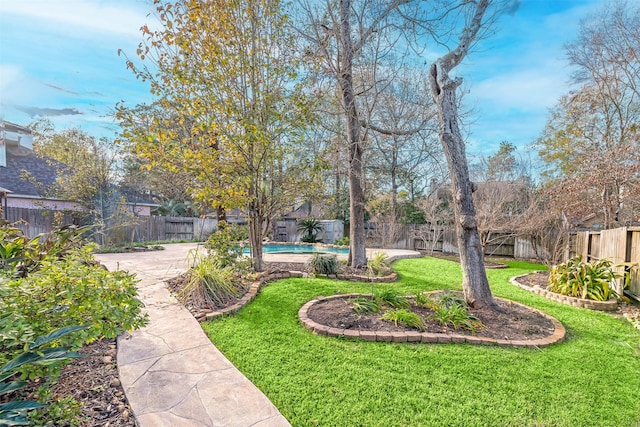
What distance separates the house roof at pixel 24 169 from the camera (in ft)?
45.8

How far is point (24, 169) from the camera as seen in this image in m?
14.2

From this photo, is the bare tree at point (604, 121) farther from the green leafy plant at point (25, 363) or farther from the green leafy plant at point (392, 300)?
the green leafy plant at point (25, 363)

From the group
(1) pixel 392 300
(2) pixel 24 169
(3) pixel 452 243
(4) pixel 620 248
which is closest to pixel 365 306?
(1) pixel 392 300

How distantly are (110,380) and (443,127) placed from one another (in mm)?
4823

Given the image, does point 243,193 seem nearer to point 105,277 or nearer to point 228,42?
point 228,42

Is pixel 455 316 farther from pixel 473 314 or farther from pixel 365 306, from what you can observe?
pixel 365 306

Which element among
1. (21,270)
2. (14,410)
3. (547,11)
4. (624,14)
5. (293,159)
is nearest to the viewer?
(14,410)

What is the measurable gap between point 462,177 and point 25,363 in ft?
15.5

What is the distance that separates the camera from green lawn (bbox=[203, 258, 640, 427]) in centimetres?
218

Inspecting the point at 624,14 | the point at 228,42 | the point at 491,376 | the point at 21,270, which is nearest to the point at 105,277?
the point at 21,270

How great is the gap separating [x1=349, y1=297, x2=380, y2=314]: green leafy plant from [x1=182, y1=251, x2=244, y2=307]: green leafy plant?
182 cm

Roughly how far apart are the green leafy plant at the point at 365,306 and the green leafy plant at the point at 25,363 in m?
3.02

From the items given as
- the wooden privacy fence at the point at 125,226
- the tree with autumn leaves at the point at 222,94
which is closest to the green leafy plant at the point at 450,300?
the tree with autumn leaves at the point at 222,94

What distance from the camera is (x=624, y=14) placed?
29.3 ft
